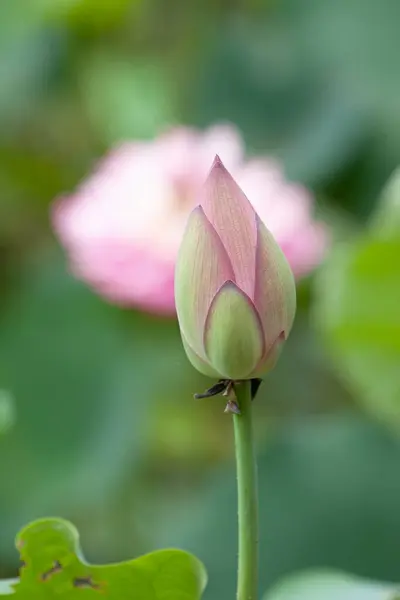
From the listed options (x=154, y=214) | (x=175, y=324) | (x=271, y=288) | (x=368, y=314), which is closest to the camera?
(x=271, y=288)

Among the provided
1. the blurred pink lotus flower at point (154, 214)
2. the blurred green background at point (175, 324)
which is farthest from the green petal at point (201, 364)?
the blurred pink lotus flower at point (154, 214)

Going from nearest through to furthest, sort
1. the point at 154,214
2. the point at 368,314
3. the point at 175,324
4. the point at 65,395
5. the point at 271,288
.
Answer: the point at 271,288 < the point at 368,314 < the point at 154,214 < the point at 175,324 < the point at 65,395

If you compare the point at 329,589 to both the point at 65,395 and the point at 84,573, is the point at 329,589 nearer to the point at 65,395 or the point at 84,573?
the point at 84,573

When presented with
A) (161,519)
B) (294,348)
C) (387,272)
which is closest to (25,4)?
(294,348)

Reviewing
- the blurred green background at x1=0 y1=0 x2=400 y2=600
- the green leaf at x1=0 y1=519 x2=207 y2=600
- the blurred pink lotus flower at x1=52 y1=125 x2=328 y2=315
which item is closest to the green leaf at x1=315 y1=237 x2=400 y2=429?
the blurred green background at x1=0 y1=0 x2=400 y2=600

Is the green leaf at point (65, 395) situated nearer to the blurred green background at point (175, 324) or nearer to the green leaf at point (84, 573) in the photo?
the blurred green background at point (175, 324)

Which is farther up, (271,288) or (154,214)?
(154,214)

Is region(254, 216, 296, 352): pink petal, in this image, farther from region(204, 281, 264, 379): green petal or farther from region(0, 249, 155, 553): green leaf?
region(0, 249, 155, 553): green leaf

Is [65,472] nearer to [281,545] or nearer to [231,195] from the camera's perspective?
[281,545]

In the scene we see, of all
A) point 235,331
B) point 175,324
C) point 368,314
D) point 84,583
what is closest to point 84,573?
point 84,583
